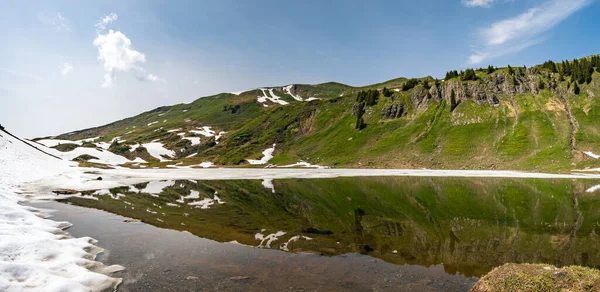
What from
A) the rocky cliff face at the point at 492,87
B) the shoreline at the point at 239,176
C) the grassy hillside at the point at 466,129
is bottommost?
the shoreline at the point at 239,176

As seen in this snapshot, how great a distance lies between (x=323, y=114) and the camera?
7136 inches

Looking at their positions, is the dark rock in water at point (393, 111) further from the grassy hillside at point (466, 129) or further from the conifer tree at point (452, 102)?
the conifer tree at point (452, 102)

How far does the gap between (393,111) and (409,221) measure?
125452 millimetres

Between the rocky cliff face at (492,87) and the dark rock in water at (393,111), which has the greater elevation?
the rocky cliff face at (492,87)

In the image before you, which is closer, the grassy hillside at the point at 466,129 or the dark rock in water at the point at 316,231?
the dark rock in water at the point at 316,231

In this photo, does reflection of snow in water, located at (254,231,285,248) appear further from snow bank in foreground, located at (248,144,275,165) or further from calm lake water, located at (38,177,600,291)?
snow bank in foreground, located at (248,144,275,165)

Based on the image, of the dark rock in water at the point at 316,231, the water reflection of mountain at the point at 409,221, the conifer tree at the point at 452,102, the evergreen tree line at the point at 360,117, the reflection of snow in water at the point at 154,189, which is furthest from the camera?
the evergreen tree line at the point at 360,117

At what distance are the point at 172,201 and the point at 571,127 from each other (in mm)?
Answer: 117097

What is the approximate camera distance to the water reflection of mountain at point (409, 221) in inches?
768

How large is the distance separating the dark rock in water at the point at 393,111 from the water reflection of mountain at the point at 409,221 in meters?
98.0

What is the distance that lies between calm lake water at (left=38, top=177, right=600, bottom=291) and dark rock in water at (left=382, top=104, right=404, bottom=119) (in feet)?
344

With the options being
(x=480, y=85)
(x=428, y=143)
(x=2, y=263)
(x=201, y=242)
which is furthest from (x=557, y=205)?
(x=480, y=85)

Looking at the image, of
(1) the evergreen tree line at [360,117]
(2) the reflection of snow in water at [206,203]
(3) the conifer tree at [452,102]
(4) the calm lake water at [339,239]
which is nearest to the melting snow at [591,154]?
(4) the calm lake water at [339,239]

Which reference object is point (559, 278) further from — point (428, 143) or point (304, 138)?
point (304, 138)
